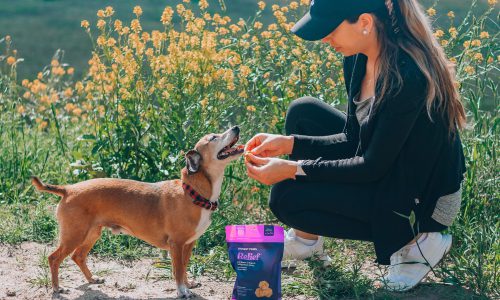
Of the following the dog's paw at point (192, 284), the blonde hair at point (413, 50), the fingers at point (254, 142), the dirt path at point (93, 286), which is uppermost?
the blonde hair at point (413, 50)

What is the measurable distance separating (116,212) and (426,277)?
159 cm

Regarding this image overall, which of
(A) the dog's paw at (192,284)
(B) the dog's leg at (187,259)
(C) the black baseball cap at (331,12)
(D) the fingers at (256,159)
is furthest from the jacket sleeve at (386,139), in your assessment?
(A) the dog's paw at (192,284)

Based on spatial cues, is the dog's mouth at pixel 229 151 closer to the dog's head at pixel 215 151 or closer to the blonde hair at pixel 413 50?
the dog's head at pixel 215 151

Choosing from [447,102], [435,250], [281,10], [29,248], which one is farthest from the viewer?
[281,10]

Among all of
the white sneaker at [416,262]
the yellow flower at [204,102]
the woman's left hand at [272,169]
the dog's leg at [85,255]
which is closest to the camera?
the woman's left hand at [272,169]

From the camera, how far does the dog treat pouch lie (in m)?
3.63

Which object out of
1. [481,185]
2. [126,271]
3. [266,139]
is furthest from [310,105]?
[126,271]

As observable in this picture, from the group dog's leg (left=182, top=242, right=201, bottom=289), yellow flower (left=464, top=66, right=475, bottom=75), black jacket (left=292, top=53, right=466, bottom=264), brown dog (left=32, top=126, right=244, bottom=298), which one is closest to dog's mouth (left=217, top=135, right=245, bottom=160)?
brown dog (left=32, top=126, right=244, bottom=298)

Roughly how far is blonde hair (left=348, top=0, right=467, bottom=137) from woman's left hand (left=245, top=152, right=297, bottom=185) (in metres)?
0.57

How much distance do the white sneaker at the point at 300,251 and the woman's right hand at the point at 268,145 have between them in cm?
51

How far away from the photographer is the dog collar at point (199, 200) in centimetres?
398

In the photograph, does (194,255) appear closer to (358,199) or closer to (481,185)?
(358,199)

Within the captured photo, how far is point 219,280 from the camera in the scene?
13.8 feet

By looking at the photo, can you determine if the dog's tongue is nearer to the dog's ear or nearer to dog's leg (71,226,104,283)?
the dog's ear
